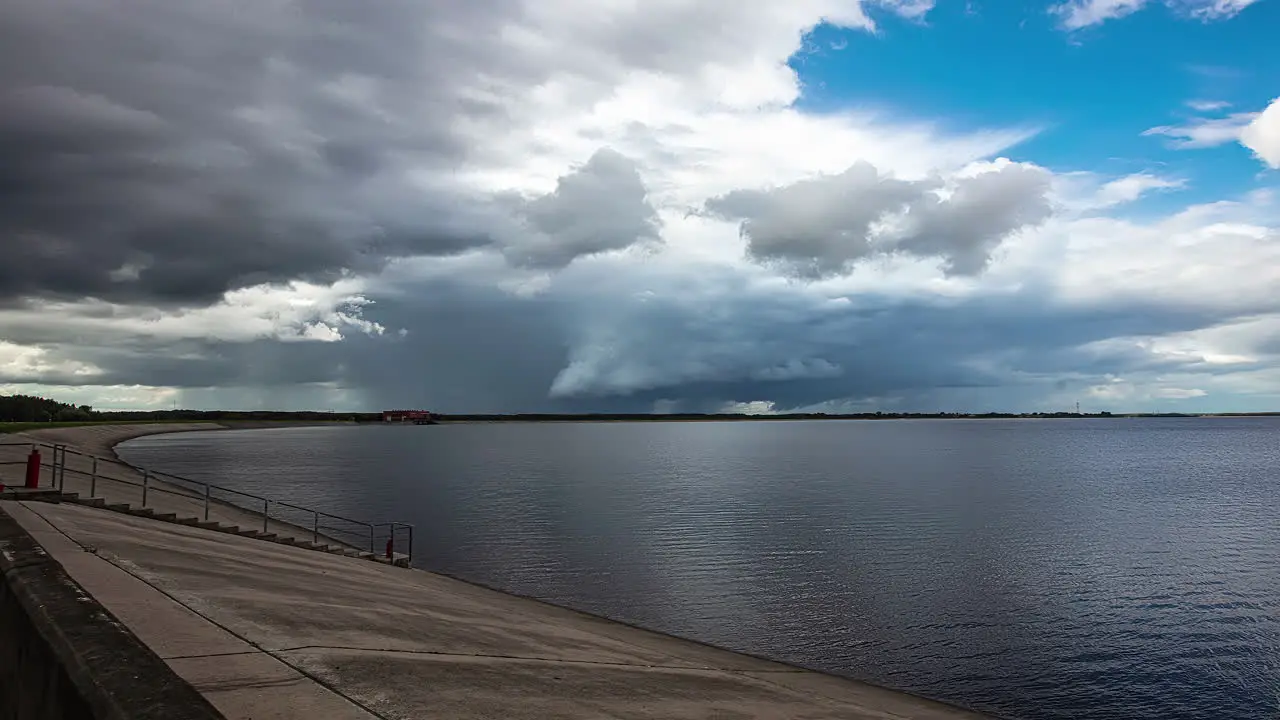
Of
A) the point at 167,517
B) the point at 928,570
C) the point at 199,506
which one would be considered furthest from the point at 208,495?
the point at 928,570

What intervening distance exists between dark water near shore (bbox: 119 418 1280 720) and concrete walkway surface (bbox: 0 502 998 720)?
4816mm

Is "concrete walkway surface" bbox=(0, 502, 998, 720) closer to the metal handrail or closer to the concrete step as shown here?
the concrete step

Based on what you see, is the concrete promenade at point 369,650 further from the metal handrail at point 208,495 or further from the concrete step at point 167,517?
the metal handrail at point 208,495

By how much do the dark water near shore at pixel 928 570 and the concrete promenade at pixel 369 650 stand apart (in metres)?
4.84

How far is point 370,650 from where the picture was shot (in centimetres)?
1344

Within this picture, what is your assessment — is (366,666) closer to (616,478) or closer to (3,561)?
(3,561)

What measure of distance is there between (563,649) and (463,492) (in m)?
60.3

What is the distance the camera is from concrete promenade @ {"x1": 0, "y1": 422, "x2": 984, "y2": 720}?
10344 mm

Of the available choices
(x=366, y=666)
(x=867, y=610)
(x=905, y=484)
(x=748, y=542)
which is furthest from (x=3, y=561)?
(x=905, y=484)

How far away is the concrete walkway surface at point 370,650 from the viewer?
34.0ft

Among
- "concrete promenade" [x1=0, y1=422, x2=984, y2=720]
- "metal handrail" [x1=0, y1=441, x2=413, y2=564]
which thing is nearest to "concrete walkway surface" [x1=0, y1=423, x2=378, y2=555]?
"metal handrail" [x1=0, y1=441, x2=413, y2=564]

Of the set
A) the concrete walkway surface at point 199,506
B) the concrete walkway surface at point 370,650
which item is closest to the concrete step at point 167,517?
the concrete walkway surface at point 199,506

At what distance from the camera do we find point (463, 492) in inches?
3022

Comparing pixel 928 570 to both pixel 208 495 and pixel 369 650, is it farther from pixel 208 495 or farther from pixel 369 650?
pixel 208 495
